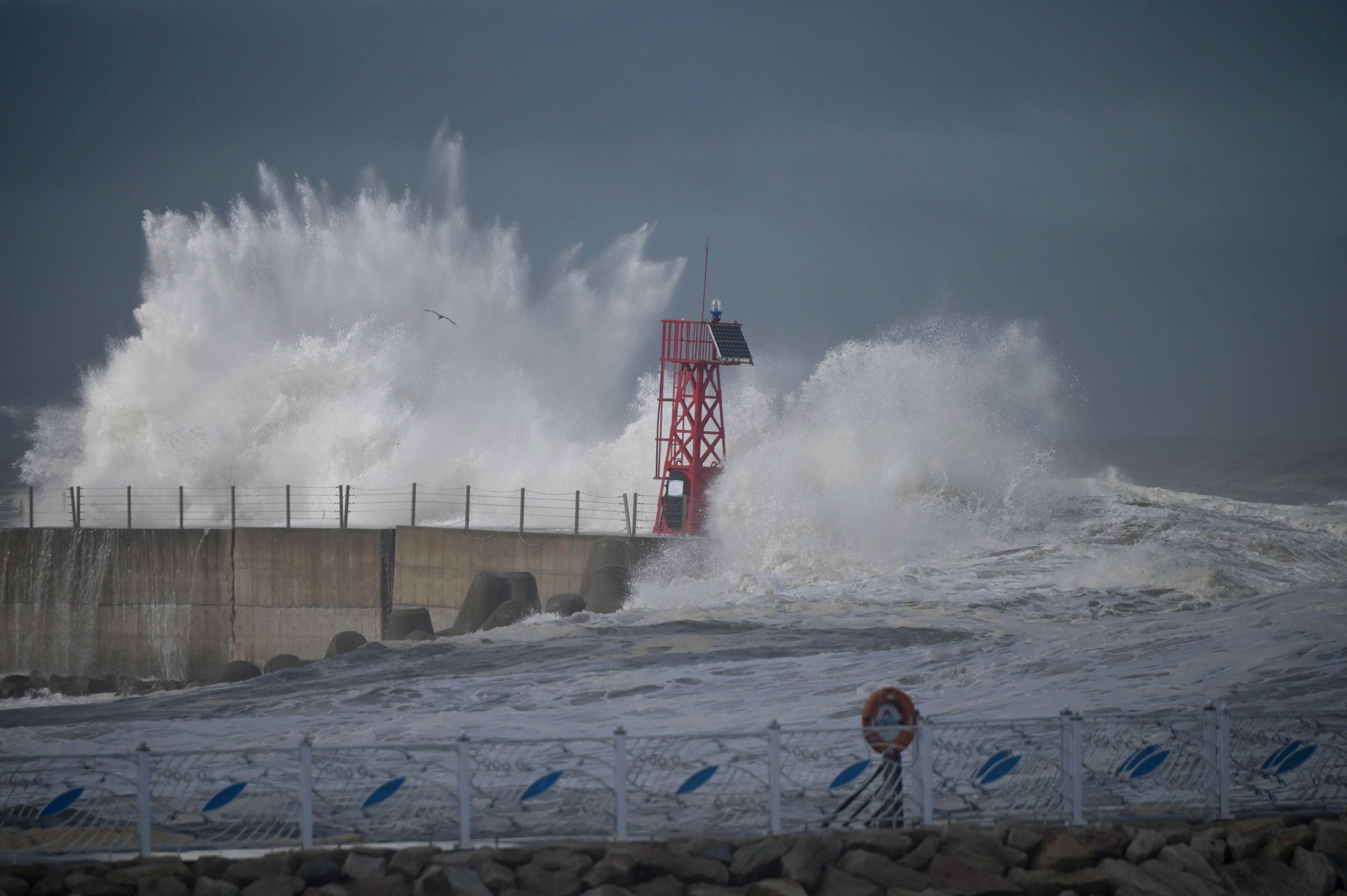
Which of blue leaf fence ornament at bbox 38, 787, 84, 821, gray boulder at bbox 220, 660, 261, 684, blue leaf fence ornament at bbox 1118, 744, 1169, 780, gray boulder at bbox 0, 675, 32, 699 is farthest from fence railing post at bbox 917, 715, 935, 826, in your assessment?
gray boulder at bbox 0, 675, 32, 699

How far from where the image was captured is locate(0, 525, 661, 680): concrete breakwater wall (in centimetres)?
1684

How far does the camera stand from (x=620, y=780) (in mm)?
5035

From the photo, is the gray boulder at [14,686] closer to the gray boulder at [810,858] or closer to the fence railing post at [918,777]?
the gray boulder at [810,858]

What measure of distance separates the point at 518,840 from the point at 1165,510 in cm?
1752

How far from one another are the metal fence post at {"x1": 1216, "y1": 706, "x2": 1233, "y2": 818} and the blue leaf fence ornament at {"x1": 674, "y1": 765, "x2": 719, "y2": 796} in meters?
2.36

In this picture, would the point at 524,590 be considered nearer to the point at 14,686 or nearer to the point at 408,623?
the point at 408,623

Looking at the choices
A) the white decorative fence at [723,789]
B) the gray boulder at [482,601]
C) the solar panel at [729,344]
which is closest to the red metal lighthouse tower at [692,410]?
the solar panel at [729,344]

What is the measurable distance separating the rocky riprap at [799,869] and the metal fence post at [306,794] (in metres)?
0.08

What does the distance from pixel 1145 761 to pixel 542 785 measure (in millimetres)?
2919

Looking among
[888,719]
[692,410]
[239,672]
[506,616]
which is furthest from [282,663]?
[888,719]

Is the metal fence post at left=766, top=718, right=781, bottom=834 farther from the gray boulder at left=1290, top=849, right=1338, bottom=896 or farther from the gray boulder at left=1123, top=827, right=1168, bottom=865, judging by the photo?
the gray boulder at left=1290, top=849, right=1338, bottom=896

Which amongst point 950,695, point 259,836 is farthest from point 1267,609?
point 259,836

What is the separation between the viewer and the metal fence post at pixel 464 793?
191 inches

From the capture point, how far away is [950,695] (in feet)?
30.1
